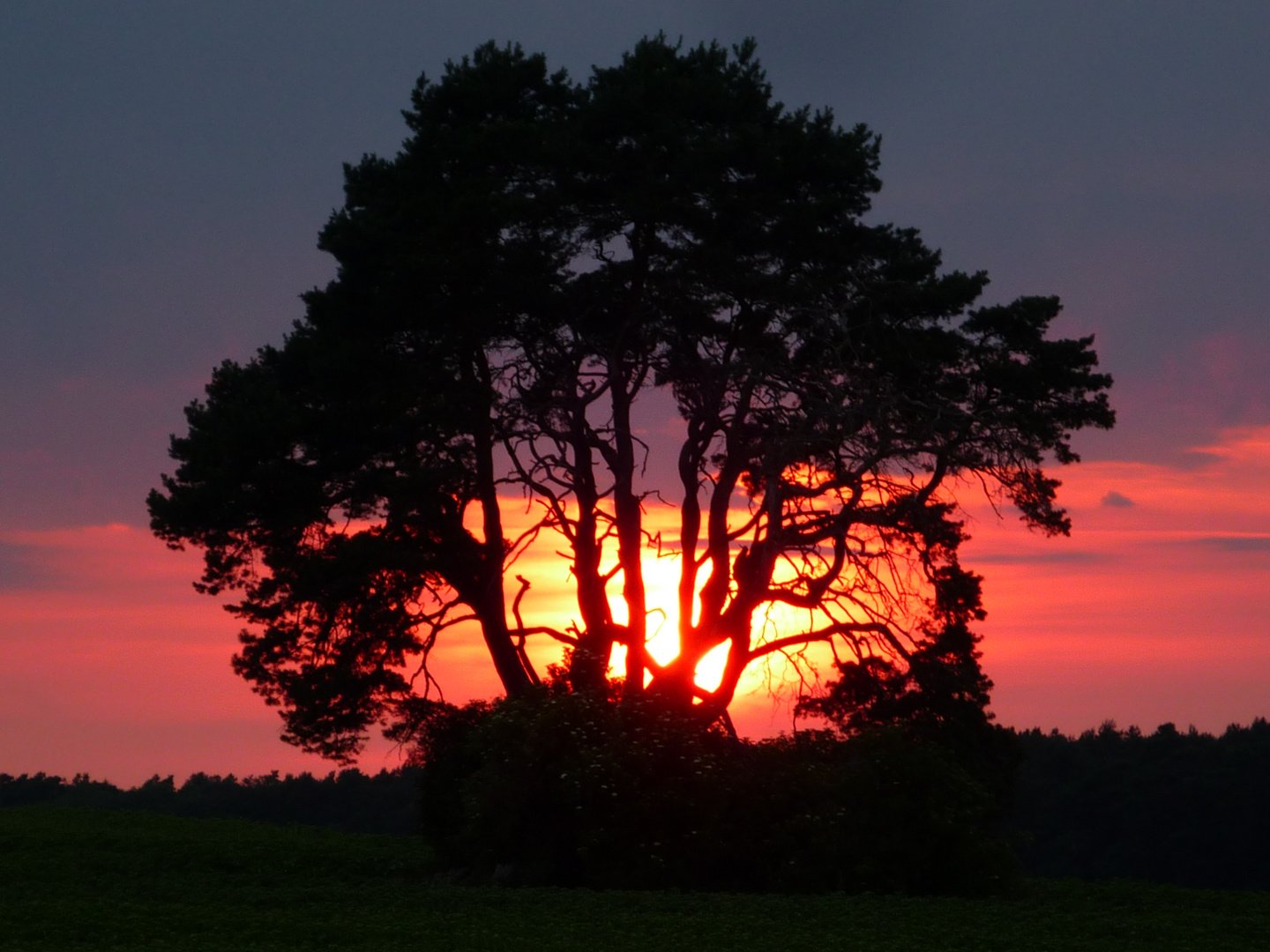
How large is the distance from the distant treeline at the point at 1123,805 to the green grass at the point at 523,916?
35.2 metres

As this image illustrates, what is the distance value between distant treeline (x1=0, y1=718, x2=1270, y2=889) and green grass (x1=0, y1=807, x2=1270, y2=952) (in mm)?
35156

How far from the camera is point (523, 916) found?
56.9 feet

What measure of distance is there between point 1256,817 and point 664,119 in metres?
48.4

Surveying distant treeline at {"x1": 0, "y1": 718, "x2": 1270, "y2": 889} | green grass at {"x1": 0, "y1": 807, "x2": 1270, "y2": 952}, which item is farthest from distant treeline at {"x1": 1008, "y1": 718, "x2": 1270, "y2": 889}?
green grass at {"x1": 0, "y1": 807, "x2": 1270, "y2": 952}

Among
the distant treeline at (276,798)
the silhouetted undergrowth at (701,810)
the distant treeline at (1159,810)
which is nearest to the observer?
the silhouetted undergrowth at (701,810)

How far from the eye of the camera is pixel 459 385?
90.5 feet

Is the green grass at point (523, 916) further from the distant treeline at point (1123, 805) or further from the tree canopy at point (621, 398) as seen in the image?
the distant treeline at point (1123, 805)

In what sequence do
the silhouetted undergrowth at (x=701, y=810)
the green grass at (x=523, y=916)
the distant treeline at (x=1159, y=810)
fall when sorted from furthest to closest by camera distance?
1. the distant treeline at (x=1159, y=810)
2. the silhouetted undergrowth at (x=701, y=810)
3. the green grass at (x=523, y=916)

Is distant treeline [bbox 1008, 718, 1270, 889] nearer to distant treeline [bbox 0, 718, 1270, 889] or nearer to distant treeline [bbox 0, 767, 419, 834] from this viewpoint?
distant treeline [bbox 0, 718, 1270, 889]

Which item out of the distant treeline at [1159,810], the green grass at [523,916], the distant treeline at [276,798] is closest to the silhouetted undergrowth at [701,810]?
the green grass at [523,916]

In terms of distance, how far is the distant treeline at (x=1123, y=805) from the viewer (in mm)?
60656

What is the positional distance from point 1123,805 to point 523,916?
54107mm

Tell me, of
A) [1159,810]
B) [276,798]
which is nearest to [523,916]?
[1159,810]

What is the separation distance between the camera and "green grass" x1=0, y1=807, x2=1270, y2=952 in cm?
1539
